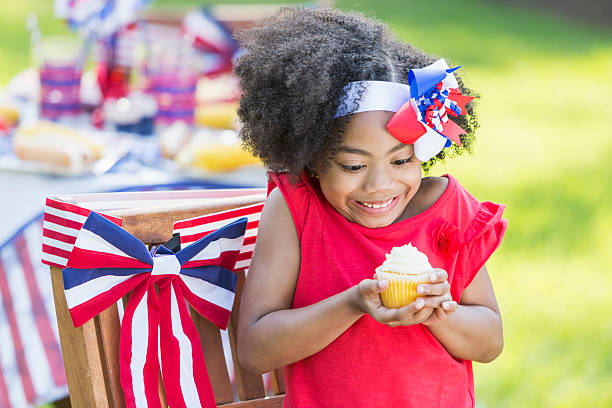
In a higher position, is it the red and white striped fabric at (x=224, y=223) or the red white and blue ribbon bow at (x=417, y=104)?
the red white and blue ribbon bow at (x=417, y=104)

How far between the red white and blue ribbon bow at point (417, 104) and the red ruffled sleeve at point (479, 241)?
0.24 metres

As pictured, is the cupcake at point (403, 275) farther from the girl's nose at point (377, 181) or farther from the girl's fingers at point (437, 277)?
the girl's nose at point (377, 181)

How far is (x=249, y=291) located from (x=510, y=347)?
235cm

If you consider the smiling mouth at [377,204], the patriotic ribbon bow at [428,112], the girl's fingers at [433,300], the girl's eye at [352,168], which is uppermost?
the patriotic ribbon bow at [428,112]

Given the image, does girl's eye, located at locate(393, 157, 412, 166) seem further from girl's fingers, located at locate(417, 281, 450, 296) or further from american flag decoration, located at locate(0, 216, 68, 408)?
american flag decoration, located at locate(0, 216, 68, 408)

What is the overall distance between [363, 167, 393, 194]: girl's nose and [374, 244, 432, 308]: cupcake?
0.51 ft

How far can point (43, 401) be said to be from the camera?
9.93 ft

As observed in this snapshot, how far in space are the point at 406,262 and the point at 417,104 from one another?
36 cm

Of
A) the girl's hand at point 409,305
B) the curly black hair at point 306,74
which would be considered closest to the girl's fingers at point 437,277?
the girl's hand at point 409,305

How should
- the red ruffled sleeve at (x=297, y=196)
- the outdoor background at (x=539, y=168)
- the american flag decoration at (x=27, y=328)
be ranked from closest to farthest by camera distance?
the red ruffled sleeve at (x=297, y=196), the american flag decoration at (x=27, y=328), the outdoor background at (x=539, y=168)

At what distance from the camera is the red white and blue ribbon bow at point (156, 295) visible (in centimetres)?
180

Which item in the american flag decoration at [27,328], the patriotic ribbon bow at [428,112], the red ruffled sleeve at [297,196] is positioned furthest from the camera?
the american flag decoration at [27,328]

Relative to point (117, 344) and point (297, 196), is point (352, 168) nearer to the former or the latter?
point (297, 196)

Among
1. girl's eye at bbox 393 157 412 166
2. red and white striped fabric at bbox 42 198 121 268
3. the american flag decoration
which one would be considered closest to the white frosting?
girl's eye at bbox 393 157 412 166
